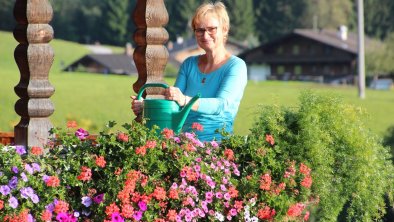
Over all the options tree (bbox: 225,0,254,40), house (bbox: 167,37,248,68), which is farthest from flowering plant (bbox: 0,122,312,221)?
tree (bbox: 225,0,254,40)

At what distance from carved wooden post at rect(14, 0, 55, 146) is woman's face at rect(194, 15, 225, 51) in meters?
1.12

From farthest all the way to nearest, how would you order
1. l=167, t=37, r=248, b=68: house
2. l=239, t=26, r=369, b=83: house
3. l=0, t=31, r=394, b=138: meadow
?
l=167, t=37, r=248, b=68: house → l=239, t=26, r=369, b=83: house → l=0, t=31, r=394, b=138: meadow

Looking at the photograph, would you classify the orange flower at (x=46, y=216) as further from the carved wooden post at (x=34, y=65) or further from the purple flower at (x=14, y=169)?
the carved wooden post at (x=34, y=65)

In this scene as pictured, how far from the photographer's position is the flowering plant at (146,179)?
4012 mm

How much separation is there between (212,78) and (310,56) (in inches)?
2942

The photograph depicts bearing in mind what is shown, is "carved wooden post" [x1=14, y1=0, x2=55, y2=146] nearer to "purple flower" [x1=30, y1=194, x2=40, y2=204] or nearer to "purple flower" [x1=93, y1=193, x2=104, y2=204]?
"purple flower" [x1=93, y1=193, x2=104, y2=204]

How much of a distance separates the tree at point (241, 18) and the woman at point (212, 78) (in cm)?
9238

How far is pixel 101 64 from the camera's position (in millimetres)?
85000

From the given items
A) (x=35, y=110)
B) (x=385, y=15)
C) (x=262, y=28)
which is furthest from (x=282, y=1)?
(x=35, y=110)

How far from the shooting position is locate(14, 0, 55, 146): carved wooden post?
5449 mm

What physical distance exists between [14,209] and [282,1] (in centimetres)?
9820

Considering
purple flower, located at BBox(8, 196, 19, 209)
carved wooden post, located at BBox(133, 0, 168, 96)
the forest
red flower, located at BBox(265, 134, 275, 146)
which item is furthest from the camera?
the forest

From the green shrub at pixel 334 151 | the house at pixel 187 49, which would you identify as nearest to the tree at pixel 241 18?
the house at pixel 187 49

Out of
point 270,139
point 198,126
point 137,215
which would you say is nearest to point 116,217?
point 137,215
